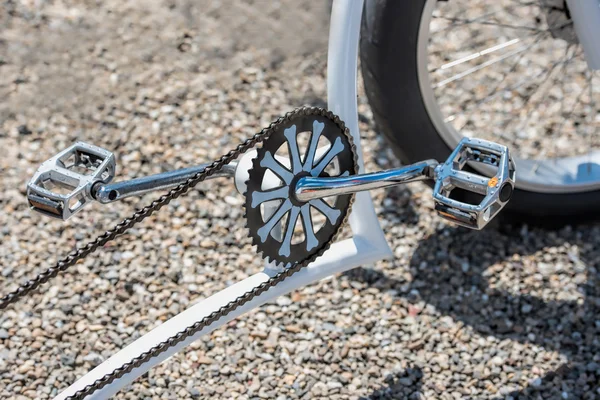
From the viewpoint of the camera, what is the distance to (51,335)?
237 centimetres

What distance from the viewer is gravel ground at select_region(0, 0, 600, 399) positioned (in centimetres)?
229

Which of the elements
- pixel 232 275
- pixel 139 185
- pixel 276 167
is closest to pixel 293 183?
pixel 276 167

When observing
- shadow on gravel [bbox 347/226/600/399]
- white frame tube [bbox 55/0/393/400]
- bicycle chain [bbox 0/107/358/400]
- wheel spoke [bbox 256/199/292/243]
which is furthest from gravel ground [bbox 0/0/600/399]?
wheel spoke [bbox 256/199/292/243]

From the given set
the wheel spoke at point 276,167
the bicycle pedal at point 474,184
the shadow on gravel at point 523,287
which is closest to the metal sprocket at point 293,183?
the wheel spoke at point 276,167

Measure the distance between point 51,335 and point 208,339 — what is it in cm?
42

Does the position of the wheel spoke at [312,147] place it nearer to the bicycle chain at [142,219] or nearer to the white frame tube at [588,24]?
the bicycle chain at [142,219]

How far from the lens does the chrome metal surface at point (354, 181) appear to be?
1.79 metres

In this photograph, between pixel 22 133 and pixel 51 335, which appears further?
pixel 22 133

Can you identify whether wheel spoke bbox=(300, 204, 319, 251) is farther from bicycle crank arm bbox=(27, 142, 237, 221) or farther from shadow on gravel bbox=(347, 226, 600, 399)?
shadow on gravel bbox=(347, 226, 600, 399)

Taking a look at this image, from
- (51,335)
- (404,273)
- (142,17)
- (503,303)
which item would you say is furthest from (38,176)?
(142,17)

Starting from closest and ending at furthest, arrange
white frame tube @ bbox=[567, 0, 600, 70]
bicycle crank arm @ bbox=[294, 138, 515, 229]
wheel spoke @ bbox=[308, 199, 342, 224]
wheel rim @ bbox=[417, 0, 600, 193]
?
bicycle crank arm @ bbox=[294, 138, 515, 229] < wheel spoke @ bbox=[308, 199, 342, 224] < white frame tube @ bbox=[567, 0, 600, 70] < wheel rim @ bbox=[417, 0, 600, 193]

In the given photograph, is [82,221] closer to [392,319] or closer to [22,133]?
[22,133]

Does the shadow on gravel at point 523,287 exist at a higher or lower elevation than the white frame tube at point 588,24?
lower

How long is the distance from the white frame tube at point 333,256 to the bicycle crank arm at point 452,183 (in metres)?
0.26
